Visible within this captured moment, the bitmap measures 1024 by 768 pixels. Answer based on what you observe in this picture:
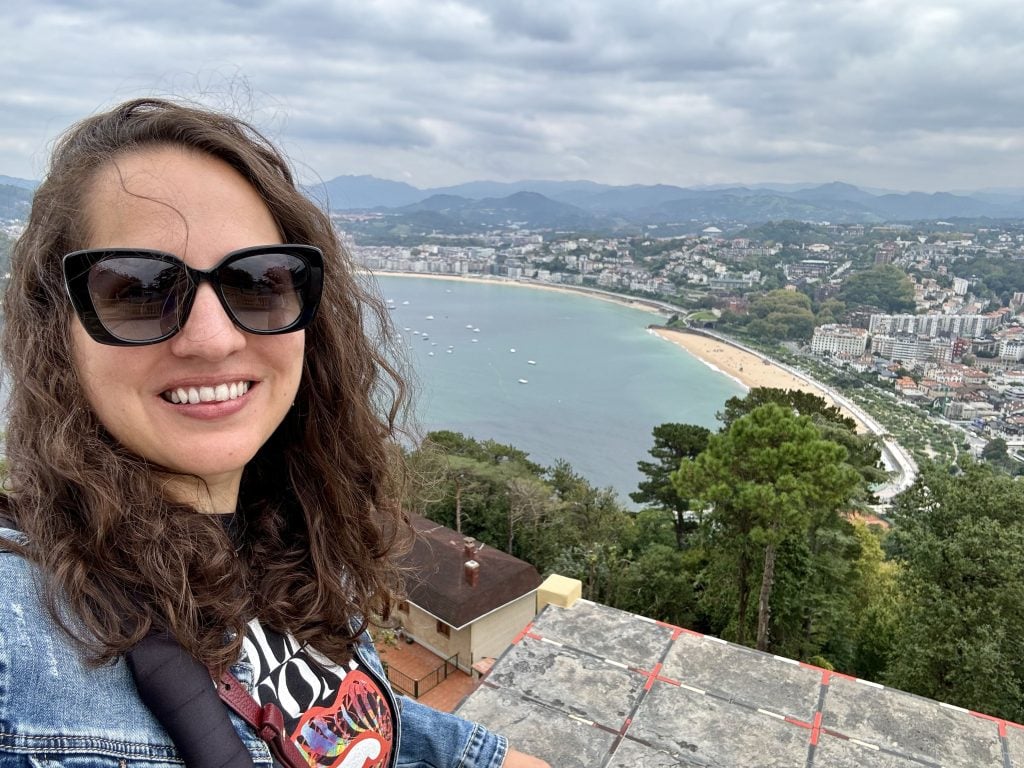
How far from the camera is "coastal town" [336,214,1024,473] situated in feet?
87.7

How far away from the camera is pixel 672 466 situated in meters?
9.65

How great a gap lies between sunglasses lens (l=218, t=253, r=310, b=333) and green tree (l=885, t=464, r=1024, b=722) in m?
5.02

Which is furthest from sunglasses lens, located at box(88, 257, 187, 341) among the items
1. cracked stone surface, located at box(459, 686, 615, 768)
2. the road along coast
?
the road along coast

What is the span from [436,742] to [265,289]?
21.2 inches

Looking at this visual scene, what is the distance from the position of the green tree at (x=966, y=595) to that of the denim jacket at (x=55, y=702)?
5.12m

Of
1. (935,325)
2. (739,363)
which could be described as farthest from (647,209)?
(739,363)

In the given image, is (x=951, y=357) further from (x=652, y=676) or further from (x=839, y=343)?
(x=652, y=676)

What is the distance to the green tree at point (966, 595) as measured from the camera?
4227 mm

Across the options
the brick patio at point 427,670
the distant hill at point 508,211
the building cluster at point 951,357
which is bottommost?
the building cluster at point 951,357

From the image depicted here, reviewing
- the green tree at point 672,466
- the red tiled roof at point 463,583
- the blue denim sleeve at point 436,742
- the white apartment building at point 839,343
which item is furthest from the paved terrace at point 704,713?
the white apartment building at point 839,343

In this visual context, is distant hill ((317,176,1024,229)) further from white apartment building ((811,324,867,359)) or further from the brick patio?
the brick patio

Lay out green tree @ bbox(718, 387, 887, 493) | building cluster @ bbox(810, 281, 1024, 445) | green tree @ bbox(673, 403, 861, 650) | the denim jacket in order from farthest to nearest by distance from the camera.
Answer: building cluster @ bbox(810, 281, 1024, 445) → green tree @ bbox(718, 387, 887, 493) → green tree @ bbox(673, 403, 861, 650) → the denim jacket

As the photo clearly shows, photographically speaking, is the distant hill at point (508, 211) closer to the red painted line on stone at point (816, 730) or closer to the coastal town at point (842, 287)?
the coastal town at point (842, 287)

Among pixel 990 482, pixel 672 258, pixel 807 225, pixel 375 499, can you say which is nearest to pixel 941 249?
pixel 807 225
